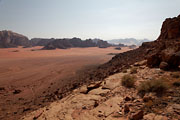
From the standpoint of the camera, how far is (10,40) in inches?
2726

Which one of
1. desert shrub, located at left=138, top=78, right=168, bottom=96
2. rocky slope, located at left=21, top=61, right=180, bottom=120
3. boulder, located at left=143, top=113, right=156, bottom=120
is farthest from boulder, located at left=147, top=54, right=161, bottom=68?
boulder, located at left=143, top=113, right=156, bottom=120

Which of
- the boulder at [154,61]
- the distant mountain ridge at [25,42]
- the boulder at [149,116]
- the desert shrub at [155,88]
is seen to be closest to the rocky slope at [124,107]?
the boulder at [149,116]

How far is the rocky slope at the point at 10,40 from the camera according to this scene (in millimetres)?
63703

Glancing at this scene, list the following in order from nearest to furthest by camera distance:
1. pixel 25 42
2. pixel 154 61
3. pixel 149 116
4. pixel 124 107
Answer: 1. pixel 149 116
2. pixel 124 107
3. pixel 154 61
4. pixel 25 42

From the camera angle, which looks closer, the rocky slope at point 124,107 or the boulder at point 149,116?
the boulder at point 149,116

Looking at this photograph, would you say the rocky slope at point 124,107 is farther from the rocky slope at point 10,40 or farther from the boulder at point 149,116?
the rocky slope at point 10,40

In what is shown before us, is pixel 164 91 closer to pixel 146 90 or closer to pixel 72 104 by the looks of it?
pixel 146 90

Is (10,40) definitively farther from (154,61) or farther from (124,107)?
(124,107)

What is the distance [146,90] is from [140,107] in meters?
1.01

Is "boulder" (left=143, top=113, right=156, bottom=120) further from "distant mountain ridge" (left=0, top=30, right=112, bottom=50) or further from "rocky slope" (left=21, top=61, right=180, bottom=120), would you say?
"distant mountain ridge" (left=0, top=30, right=112, bottom=50)

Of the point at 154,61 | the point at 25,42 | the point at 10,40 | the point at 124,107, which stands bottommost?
the point at 124,107

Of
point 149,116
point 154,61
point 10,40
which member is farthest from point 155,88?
point 10,40

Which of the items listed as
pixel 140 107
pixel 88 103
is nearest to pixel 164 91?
pixel 140 107

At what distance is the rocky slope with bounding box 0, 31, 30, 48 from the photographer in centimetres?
6370
